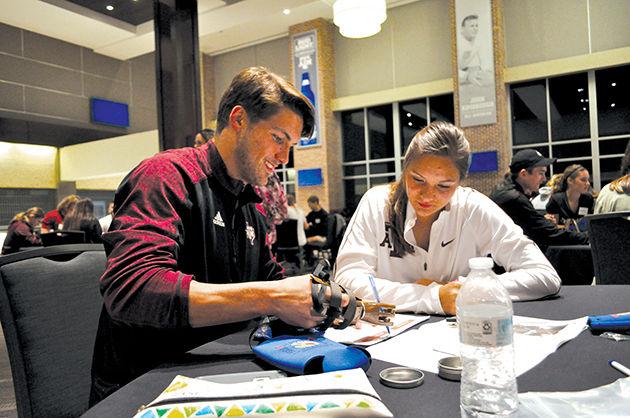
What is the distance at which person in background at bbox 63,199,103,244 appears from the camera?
4.86 meters

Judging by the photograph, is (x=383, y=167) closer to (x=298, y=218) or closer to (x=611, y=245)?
(x=298, y=218)

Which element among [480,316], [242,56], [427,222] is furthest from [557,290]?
[242,56]

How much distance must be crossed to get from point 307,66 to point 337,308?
405 inches

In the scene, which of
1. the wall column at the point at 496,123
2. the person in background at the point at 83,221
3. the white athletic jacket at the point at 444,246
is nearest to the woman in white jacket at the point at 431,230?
the white athletic jacket at the point at 444,246

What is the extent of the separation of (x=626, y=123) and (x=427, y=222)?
8464 mm

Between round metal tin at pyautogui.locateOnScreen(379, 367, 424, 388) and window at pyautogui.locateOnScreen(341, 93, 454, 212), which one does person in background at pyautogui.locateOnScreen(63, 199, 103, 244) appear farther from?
window at pyautogui.locateOnScreen(341, 93, 454, 212)

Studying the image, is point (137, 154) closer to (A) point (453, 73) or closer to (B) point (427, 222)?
(A) point (453, 73)

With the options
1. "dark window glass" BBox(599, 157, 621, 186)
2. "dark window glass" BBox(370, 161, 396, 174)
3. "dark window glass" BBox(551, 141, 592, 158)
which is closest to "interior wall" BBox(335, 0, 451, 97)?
"dark window glass" BBox(370, 161, 396, 174)

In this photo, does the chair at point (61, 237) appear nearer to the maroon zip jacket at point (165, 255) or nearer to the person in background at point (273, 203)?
the person in background at point (273, 203)

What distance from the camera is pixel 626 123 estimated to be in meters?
8.27

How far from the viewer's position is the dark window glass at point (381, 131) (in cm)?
1042

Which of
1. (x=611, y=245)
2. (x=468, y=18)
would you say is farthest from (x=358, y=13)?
(x=468, y=18)

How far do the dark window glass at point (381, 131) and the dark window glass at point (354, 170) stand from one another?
0.36m

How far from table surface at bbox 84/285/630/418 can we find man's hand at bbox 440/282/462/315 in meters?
0.35
